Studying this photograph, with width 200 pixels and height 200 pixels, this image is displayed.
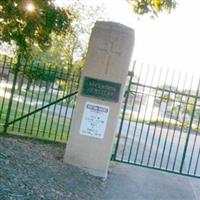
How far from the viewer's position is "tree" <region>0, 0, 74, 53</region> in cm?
841

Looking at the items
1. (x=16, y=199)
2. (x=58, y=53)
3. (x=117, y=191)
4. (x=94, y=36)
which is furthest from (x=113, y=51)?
(x=58, y=53)

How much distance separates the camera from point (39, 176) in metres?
7.17

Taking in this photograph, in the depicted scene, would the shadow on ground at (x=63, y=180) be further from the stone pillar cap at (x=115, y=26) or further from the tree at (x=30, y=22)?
the stone pillar cap at (x=115, y=26)

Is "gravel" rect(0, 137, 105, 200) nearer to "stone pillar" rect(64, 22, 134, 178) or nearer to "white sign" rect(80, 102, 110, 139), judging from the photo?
"stone pillar" rect(64, 22, 134, 178)

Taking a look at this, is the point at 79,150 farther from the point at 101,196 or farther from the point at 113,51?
the point at 113,51

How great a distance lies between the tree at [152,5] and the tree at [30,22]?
352 cm

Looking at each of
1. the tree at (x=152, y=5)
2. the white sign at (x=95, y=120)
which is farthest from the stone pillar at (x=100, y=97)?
the tree at (x=152, y=5)

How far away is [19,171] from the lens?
7086 mm

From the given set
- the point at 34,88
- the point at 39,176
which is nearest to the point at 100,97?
the point at 39,176

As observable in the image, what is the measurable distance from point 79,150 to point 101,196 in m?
1.52

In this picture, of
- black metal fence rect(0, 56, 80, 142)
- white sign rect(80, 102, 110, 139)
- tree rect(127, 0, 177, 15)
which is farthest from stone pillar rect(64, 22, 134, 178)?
tree rect(127, 0, 177, 15)

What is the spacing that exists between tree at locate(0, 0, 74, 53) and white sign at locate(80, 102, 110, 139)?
2107 millimetres

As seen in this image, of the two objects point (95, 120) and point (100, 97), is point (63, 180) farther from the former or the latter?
point (100, 97)

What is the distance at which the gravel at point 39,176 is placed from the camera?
6.34 metres
